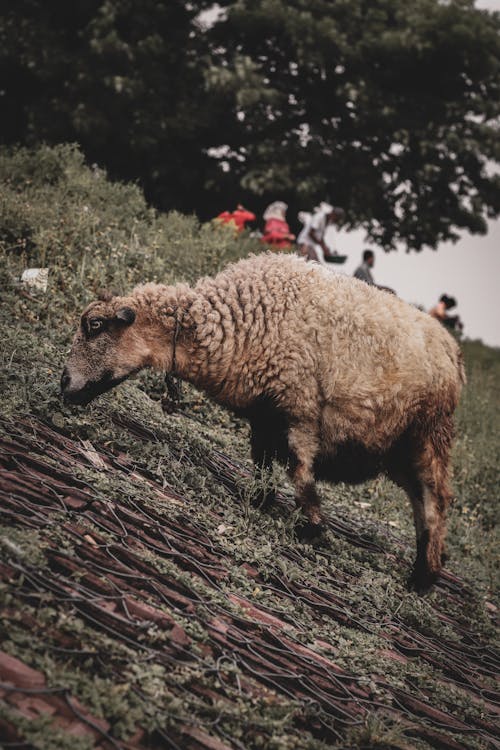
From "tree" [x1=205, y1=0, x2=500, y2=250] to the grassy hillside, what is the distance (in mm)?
12255

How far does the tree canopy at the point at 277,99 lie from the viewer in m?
16.3

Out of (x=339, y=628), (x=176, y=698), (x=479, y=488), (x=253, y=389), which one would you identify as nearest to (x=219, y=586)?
(x=339, y=628)

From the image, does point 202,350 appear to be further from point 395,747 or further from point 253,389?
point 395,747

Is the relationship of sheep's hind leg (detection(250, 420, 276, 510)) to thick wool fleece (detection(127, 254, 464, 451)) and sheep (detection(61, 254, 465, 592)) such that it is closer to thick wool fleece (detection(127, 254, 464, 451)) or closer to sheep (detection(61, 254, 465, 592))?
sheep (detection(61, 254, 465, 592))

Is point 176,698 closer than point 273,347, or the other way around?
point 176,698

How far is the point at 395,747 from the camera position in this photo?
2898 mm

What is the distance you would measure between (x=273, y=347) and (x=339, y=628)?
204 cm

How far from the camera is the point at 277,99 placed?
55.8 feet

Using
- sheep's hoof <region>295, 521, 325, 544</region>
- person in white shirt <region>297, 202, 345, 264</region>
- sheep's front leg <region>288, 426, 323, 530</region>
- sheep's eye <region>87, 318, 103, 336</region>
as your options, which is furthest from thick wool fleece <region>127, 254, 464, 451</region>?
person in white shirt <region>297, 202, 345, 264</region>

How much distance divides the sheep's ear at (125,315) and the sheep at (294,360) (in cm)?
1

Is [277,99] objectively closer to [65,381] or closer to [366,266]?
[366,266]

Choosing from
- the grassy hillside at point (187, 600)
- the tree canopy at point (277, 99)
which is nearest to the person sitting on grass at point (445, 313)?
the tree canopy at point (277, 99)

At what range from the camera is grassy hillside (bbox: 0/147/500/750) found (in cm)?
245

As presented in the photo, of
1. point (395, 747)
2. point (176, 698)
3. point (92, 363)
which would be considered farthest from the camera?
point (92, 363)
